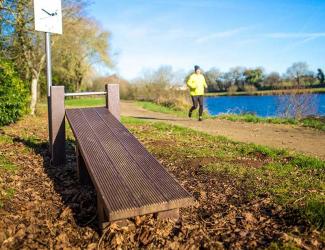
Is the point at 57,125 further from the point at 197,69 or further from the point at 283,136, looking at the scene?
the point at 197,69

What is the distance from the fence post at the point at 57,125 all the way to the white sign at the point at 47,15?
1194 mm

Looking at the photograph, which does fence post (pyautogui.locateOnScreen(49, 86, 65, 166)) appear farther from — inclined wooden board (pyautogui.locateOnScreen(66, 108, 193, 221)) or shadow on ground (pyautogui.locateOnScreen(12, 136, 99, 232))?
inclined wooden board (pyautogui.locateOnScreen(66, 108, 193, 221))

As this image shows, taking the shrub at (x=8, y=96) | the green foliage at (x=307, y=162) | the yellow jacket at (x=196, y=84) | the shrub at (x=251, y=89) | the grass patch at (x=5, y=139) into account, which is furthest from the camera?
the shrub at (x=251, y=89)

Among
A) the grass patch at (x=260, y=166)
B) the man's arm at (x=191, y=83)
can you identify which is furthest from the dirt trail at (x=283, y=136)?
the man's arm at (x=191, y=83)

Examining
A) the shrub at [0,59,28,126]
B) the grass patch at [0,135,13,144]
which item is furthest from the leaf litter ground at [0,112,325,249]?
the shrub at [0,59,28,126]

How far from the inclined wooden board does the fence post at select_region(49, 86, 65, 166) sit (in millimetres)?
577

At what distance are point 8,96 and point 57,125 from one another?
5.79 meters

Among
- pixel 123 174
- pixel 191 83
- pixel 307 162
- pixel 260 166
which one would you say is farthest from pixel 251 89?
pixel 123 174

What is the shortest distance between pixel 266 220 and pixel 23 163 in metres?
4.32

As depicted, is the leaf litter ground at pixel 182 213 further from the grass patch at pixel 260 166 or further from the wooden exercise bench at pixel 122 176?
the wooden exercise bench at pixel 122 176

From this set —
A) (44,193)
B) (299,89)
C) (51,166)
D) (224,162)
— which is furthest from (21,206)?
(299,89)

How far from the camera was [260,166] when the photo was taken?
5785mm

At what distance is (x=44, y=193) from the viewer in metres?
4.69

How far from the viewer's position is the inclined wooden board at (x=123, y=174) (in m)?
3.28
